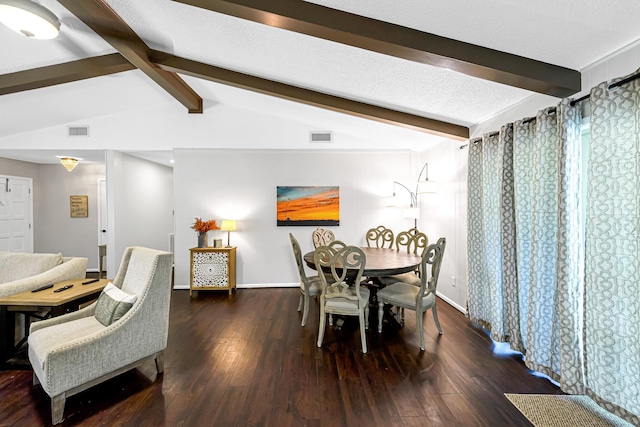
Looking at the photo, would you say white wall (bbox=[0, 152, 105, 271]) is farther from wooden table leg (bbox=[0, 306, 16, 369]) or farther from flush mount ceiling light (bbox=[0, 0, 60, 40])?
flush mount ceiling light (bbox=[0, 0, 60, 40])

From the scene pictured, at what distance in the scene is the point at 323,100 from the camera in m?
3.41

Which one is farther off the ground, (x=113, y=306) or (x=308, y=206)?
(x=308, y=206)

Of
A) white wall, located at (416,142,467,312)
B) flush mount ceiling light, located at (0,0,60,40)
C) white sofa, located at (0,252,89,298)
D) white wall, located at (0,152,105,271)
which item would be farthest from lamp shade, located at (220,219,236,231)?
white wall, located at (0,152,105,271)

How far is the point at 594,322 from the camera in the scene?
1766mm

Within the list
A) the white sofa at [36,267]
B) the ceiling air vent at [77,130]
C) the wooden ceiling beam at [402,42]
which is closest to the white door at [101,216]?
the ceiling air vent at [77,130]

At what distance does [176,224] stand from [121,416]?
3447 mm

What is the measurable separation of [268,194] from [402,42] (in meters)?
3.45

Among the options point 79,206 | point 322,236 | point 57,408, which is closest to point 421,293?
point 322,236

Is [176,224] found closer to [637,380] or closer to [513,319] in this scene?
[513,319]

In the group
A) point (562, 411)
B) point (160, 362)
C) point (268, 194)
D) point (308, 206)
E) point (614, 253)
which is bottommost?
point (562, 411)

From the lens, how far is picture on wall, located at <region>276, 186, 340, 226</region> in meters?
4.88

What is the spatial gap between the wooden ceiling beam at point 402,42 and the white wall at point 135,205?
4.12 m

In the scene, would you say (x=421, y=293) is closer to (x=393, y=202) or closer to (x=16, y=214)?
(x=393, y=202)

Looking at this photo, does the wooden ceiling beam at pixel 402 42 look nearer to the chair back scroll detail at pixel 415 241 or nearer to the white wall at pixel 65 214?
the chair back scroll detail at pixel 415 241
